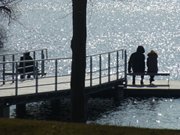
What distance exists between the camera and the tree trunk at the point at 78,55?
53.8ft

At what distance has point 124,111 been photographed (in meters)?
27.2

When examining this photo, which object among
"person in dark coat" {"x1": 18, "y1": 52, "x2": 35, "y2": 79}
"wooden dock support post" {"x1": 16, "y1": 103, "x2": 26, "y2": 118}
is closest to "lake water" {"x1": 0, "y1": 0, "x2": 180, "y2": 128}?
"person in dark coat" {"x1": 18, "y1": 52, "x2": 35, "y2": 79}

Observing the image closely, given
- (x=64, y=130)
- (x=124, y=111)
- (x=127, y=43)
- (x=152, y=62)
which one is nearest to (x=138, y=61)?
(x=152, y=62)

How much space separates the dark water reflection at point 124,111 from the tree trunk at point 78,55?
7020 mm

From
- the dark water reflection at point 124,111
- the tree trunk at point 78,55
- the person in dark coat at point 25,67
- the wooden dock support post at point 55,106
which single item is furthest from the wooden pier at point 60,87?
the tree trunk at point 78,55

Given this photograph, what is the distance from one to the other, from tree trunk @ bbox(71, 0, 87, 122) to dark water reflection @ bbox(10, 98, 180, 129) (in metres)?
7.02

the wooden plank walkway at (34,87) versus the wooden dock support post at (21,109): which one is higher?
the wooden plank walkway at (34,87)

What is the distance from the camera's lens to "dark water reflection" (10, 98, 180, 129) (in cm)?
2482

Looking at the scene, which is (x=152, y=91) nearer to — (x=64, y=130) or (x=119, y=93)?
(x=119, y=93)

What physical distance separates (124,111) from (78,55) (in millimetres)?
10842

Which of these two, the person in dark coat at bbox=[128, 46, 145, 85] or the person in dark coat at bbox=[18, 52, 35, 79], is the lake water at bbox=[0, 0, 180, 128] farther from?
the person in dark coat at bbox=[18, 52, 35, 79]

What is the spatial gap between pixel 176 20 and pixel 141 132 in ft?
482

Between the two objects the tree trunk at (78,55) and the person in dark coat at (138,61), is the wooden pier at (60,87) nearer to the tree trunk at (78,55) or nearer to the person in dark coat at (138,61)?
the person in dark coat at (138,61)

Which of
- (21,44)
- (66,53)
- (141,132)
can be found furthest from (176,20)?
(141,132)
